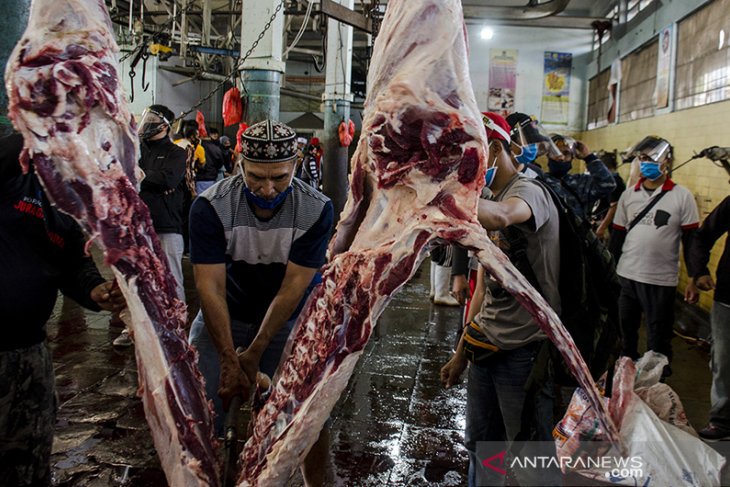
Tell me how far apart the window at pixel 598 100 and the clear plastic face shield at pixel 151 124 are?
39.2ft

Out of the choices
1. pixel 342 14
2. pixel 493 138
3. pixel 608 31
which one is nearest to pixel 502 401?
→ pixel 493 138

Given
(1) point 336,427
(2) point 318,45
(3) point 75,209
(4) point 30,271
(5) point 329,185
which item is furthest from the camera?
(2) point 318,45

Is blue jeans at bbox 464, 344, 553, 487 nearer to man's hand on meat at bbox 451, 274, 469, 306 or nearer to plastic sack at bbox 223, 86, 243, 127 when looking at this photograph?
man's hand on meat at bbox 451, 274, 469, 306

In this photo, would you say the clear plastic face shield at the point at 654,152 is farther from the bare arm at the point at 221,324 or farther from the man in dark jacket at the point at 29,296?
the man in dark jacket at the point at 29,296

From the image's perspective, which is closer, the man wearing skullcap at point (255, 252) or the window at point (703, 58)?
the man wearing skullcap at point (255, 252)

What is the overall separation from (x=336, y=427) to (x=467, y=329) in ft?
5.65

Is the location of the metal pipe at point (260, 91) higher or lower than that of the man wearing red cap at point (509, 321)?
higher

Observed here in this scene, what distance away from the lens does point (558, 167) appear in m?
5.92

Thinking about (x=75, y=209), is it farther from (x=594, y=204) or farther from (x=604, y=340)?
(x=594, y=204)

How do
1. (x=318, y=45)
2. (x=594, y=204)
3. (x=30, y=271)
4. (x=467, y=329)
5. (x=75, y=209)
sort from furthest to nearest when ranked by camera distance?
1. (x=318, y=45)
2. (x=594, y=204)
3. (x=467, y=329)
4. (x=30, y=271)
5. (x=75, y=209)

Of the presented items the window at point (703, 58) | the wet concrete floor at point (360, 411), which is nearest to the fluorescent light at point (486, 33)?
the window at point (703, 58)

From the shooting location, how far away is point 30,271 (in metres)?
2.23

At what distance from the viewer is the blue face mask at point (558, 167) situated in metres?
5.87

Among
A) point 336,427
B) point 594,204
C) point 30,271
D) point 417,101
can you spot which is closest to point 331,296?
point 417,101
